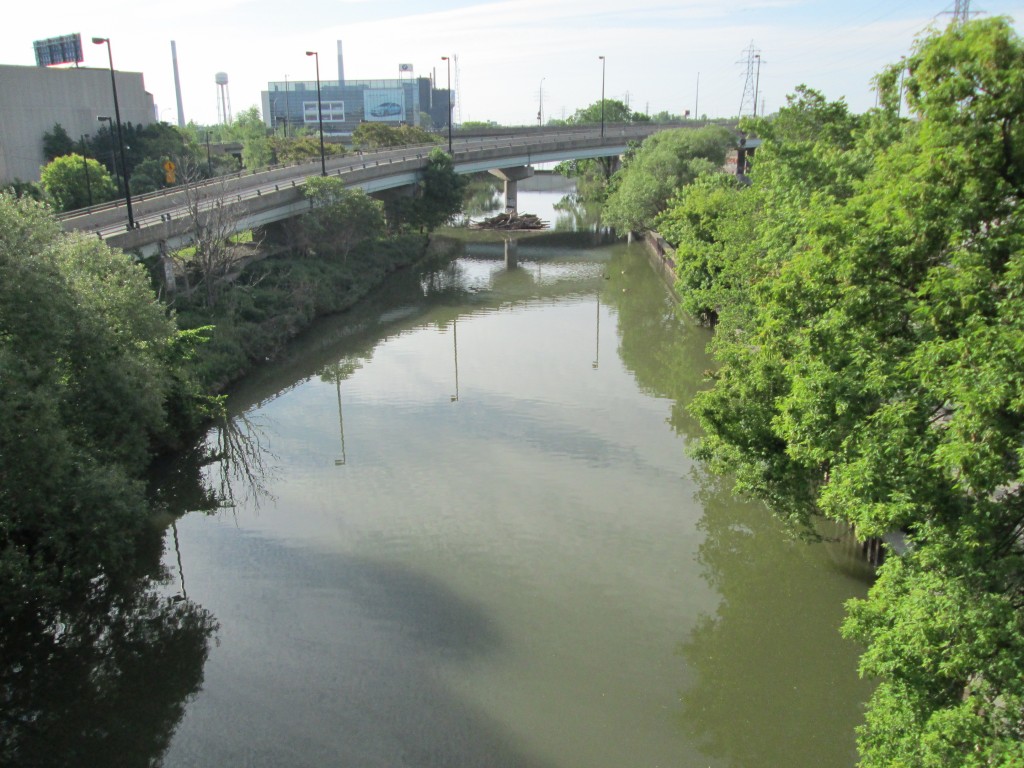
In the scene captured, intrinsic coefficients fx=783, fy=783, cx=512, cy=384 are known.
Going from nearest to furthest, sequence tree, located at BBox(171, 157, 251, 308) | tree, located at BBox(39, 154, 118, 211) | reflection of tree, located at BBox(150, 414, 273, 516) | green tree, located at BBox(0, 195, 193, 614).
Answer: green tree, located at BBox(0, 195, 193, 614) → reflection of tree, located at BBox(150, 414, 273, 516) → tree, located at BBox(171, 157, 251, 308) → tree, located at BBox(39, 154, 118, 211)

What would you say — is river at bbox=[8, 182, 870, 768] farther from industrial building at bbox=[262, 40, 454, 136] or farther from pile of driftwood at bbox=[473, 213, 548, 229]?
industrial building at bbox=[262, 40, 454, 136]

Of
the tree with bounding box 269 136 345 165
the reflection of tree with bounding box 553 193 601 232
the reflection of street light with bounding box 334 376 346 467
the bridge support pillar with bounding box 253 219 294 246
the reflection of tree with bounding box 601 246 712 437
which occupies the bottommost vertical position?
the reflection of street light with bounding box 334 376 346 467

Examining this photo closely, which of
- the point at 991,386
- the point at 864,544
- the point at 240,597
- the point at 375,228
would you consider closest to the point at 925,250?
the point at 991,386

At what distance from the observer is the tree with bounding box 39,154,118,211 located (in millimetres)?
47156

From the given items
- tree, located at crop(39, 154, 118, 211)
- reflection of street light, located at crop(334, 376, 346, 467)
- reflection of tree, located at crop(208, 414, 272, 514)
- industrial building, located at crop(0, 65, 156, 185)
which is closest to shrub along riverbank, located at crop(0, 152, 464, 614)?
reflection of tree, located at crop(208, 414, 272, 514)

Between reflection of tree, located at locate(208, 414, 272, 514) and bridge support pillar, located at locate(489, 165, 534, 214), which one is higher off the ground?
bridge support pillar, located at locate(489, 165, 534, 214)

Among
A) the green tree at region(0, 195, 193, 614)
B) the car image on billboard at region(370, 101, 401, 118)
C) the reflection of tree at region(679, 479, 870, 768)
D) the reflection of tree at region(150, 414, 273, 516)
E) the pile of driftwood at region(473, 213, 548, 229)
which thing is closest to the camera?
the reflection of tree at region(679, 479, 870, 768)

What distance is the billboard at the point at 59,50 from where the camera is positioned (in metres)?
79.6

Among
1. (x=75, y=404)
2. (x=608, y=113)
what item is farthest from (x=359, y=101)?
(x=75, y=404)

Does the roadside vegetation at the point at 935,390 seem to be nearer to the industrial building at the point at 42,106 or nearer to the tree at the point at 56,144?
the industrial building at the point at 42,106

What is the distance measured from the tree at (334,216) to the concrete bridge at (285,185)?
44.2 inches

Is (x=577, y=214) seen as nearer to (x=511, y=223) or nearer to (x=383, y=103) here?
(x=511, y=223)

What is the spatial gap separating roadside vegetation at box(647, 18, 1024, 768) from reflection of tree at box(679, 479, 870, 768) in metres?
2.33

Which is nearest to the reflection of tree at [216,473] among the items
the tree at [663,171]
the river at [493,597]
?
the river at [493,597]
